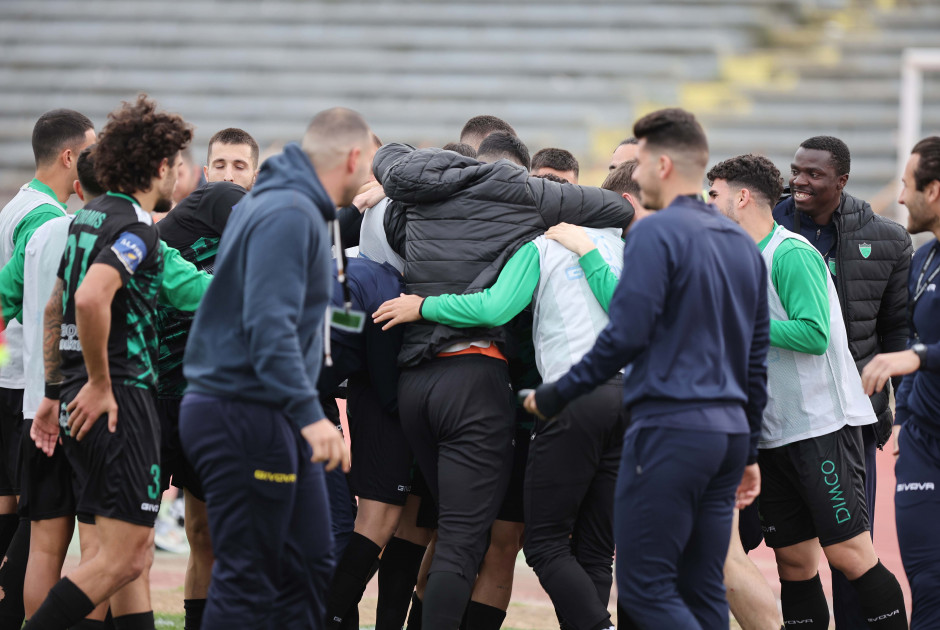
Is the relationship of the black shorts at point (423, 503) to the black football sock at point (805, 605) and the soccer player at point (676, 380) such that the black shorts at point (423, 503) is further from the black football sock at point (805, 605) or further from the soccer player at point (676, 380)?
the black football sock at point (805, 605)

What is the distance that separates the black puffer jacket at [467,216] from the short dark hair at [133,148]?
94 centimetres

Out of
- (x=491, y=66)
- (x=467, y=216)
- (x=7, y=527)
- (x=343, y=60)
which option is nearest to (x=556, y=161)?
(x=467, y=216)

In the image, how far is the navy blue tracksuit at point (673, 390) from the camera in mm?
3439

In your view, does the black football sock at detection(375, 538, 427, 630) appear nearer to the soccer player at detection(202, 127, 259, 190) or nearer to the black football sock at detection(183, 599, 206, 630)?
the black football sock at detection(183, 599, 206, 630)

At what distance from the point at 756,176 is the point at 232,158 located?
2618mm

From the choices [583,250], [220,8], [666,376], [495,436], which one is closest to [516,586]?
[495,436]

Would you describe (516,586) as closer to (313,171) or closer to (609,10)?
(313,171)

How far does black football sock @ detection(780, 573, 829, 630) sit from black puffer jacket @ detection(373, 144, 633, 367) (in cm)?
170

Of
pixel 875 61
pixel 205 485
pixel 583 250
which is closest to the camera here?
pixel 205 485

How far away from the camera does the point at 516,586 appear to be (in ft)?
20.8

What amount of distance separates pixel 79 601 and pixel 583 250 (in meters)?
2.24

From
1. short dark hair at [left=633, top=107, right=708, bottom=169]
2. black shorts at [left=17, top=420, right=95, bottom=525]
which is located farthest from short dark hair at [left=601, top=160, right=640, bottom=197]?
black shorts at [left=17, top=420, right=95, bottom=525]

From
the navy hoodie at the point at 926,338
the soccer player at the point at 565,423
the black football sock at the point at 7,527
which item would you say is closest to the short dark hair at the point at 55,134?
the black football sock at the point at 7,527

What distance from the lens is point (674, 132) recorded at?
3582 millimetres
